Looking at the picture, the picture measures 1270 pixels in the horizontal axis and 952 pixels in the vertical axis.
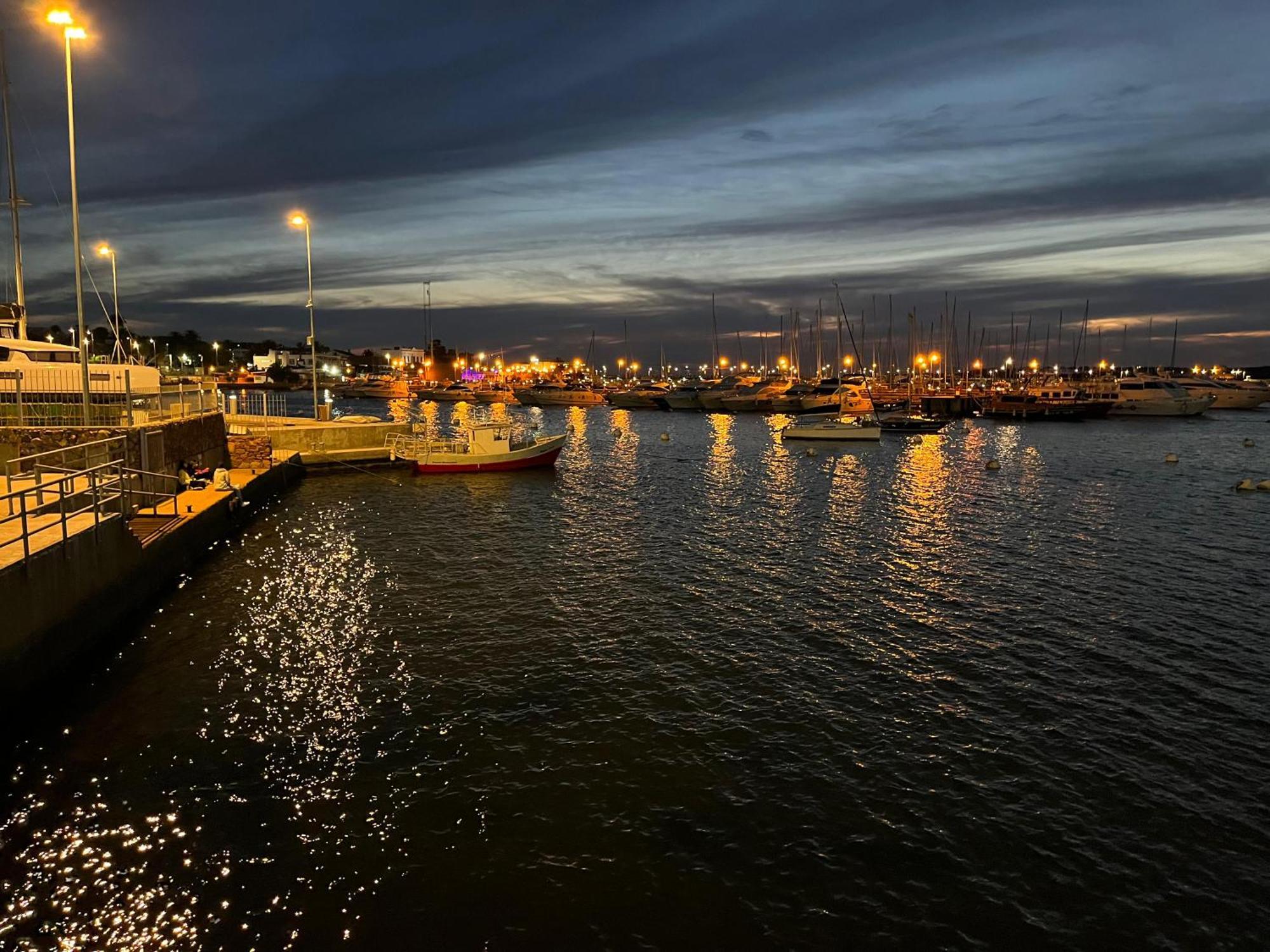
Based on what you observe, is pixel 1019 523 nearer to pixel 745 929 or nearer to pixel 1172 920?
pixel 1172 920

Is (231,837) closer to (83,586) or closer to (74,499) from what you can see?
(83,586)

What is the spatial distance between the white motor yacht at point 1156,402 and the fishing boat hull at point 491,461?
95264 mm

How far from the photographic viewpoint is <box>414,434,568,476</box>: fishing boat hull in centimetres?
4322

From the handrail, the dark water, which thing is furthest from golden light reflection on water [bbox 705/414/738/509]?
the handrail

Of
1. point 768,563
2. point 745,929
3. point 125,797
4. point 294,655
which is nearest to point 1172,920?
point 745,929

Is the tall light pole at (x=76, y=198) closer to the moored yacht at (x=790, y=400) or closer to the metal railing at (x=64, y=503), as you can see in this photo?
the metal railing at (x=64, y=503)

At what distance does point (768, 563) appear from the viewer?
2423 cm

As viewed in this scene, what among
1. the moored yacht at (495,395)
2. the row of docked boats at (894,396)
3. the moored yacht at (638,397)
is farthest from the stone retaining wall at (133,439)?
the moored yacht at (495,395)

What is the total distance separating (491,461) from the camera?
4400 cm

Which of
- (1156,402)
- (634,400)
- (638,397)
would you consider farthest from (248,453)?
(1156,402)

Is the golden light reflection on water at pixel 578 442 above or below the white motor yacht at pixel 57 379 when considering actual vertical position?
below

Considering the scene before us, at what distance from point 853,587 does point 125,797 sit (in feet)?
57.3

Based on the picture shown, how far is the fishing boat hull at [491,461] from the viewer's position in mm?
43219

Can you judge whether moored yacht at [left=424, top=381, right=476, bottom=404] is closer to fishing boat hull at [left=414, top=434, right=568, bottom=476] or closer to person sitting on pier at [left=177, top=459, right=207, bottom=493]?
fishing boat hull at [left=414, top=434, right=568, bottom=476]
